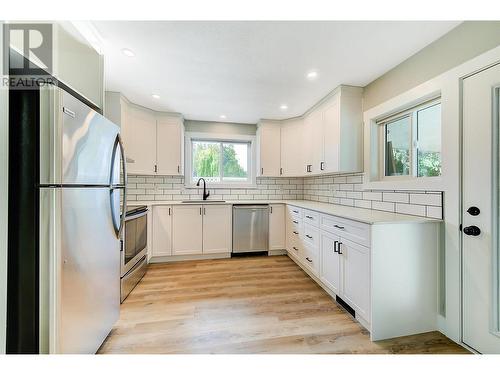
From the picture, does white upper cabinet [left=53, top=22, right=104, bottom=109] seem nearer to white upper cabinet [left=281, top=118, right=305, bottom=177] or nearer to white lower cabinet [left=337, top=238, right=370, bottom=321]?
white lower cabinet [left=337, top=238, right=370, bottom=321]

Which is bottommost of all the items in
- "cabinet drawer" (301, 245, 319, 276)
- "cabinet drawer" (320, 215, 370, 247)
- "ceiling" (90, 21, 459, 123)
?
"cabinet drawer" (301, 245, 319, 276)

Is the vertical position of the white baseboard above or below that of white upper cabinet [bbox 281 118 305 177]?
below

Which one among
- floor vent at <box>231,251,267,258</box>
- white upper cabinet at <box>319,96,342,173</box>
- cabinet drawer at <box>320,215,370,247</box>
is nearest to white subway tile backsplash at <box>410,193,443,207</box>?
cabinet drawer at <box>320,215,370,247</box>

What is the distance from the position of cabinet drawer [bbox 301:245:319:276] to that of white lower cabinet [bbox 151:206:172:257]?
2.01 meters

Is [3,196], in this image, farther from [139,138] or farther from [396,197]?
[396,197]

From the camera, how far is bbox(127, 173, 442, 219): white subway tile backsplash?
1864 mm

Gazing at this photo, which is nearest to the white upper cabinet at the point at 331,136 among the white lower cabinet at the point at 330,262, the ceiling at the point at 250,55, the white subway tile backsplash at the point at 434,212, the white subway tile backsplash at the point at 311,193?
the ceiling at the point at 250,55

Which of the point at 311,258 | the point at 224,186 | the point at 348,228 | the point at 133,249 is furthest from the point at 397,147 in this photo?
the point at 133,249

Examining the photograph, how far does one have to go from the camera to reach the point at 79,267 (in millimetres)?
1211

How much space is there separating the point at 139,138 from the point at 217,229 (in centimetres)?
183

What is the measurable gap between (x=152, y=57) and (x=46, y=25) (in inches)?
30.4

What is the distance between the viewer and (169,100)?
9.62ft
